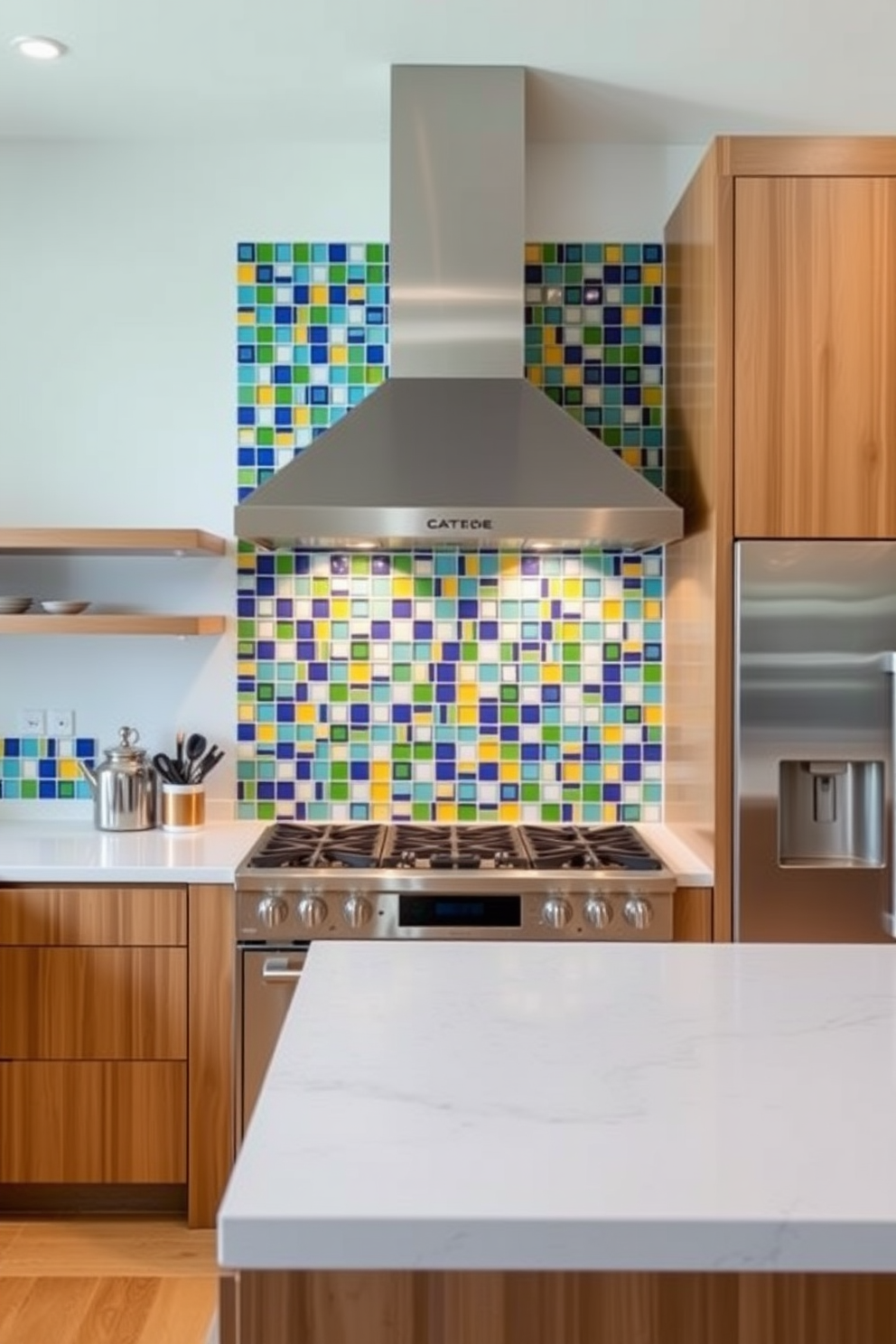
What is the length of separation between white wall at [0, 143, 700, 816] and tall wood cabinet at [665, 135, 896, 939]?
672 millimetres

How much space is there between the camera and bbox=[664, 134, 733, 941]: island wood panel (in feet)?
8.48

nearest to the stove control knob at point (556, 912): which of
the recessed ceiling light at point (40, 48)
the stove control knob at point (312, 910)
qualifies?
the stove control knob at point (312, 910)

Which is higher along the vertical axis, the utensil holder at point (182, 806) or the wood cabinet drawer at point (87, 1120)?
the utensil holder at point (182, 806)

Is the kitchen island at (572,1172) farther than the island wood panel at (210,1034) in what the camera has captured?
No

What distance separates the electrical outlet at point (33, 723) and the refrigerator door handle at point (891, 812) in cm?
220

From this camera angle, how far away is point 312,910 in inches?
101

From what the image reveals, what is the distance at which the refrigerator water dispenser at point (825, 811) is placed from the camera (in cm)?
263

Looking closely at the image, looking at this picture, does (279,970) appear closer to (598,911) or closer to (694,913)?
(598,911)

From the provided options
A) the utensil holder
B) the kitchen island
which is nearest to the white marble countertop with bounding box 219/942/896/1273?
the kitchen island

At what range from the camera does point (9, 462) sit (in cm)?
320

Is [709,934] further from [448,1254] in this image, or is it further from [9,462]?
[9,462]

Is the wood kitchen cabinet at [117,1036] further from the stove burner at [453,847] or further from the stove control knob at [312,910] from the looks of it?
the stove burner at [453,847]

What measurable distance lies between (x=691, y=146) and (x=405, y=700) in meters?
1.72

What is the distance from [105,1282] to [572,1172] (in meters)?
1.97
